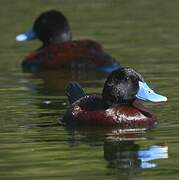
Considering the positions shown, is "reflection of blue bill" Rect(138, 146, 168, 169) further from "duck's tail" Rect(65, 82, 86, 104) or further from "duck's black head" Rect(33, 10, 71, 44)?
"duck's black head" Rect(33, 10, 71, 44)

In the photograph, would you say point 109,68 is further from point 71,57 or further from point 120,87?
point 120,87

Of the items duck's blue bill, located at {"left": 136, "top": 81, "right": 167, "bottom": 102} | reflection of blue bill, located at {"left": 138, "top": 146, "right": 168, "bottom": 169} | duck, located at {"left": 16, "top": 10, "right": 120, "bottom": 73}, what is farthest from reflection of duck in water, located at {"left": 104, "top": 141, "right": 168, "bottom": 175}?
duck, located at {"left": 16, "top": 10, "right": 120, "bottom": 73}

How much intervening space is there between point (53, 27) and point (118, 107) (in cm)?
706

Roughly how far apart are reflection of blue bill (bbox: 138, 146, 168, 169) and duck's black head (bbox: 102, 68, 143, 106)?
133 cm

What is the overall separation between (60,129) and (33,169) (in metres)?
2.11

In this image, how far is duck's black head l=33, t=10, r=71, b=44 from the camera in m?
17.5

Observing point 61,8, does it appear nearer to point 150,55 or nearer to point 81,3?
point 81,3

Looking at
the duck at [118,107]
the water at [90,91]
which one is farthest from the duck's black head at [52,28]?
the duck at [118,107]

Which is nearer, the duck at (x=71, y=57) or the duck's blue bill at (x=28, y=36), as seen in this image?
the duck at (x=71, y=57)

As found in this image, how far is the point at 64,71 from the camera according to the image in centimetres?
1623

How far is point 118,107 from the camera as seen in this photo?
421 inches

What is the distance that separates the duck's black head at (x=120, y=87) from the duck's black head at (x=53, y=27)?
6765mm

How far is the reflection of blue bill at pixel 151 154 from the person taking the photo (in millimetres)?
8711

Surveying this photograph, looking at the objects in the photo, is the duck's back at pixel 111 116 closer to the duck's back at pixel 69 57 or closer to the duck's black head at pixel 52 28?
the duck's back at pixel 69 57
